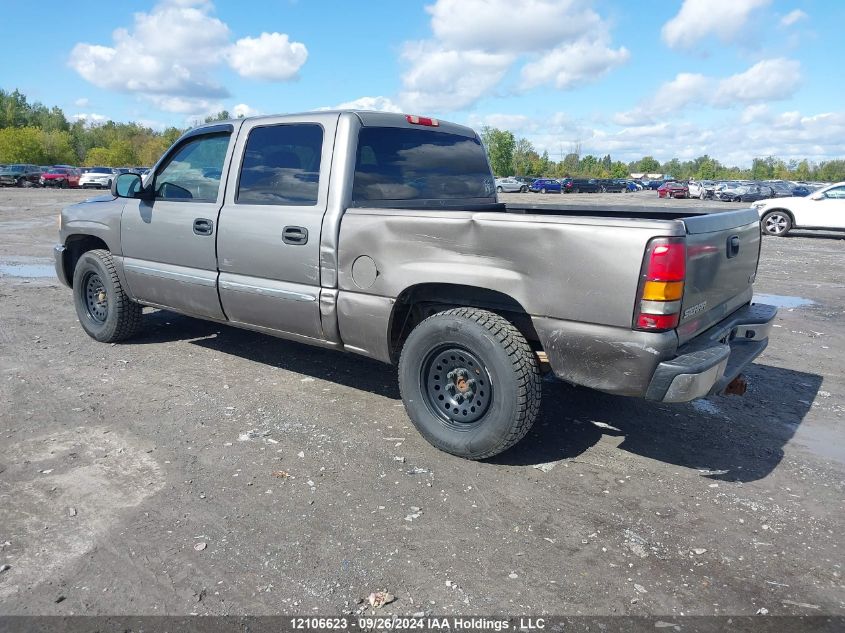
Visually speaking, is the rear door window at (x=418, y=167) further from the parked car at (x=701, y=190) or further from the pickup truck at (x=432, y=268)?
the parked car at (x=701, y=190)

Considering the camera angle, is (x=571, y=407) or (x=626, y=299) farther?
(x=571, y=407)

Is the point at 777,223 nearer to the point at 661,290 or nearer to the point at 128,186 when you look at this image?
the point at 661,290

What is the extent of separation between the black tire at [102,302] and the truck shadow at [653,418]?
297 millimetres

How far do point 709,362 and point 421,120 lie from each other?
2764 mm

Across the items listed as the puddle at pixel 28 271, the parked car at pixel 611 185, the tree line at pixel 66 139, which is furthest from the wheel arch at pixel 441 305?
the tree line at pixel 66 139

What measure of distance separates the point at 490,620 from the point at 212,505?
1.58m

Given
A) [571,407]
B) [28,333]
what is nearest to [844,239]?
[571,407]

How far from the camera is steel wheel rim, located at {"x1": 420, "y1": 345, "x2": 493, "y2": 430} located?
3.79 meters

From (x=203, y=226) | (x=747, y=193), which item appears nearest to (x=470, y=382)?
(x=203, y=226)

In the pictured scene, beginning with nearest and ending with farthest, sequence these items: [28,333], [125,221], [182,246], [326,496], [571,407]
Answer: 1. [326,496]
2. [571,407]
3. [182,246]
4. [125,221]
5. [28,333]

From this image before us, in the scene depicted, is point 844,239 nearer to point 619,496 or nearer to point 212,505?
point 619,496

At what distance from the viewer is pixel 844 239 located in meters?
18.6

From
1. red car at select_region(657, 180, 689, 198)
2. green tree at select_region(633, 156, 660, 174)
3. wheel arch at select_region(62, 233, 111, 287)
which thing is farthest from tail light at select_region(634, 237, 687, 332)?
green tree at select_region(633, 156, 660, 174)

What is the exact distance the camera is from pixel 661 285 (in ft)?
10.3
